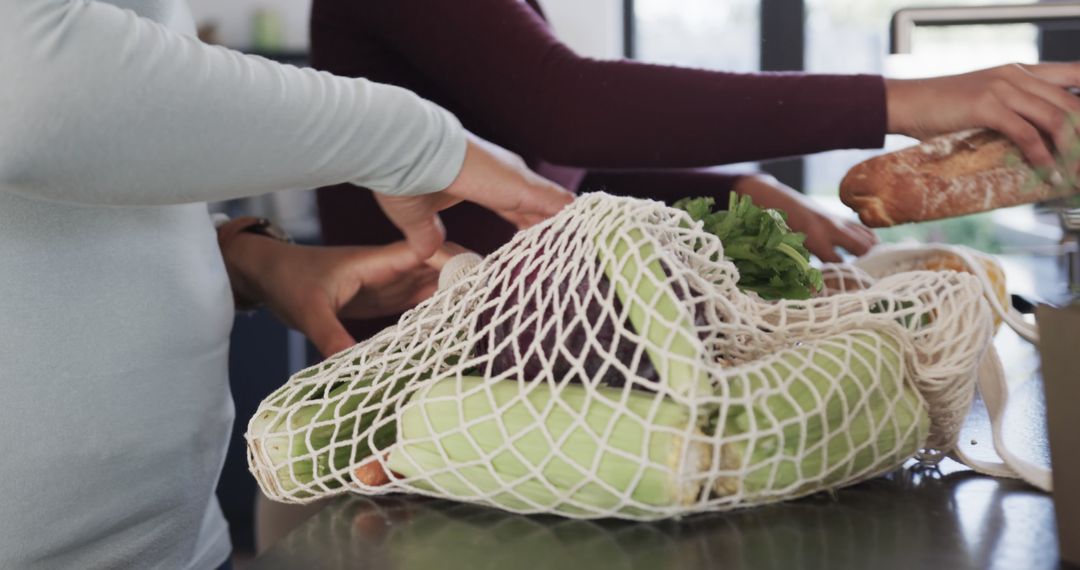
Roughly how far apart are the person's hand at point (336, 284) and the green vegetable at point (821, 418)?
41 centimetres

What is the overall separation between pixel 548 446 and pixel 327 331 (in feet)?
1.50

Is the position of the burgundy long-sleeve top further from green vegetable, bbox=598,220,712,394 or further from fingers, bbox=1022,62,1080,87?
green vegetable, bbox=598,220,712,394

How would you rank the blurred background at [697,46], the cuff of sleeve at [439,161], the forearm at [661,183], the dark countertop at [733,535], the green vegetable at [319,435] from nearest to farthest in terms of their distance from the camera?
1. the dark countertop at [733,535]
2. the green vegetable at [319,435]
3. the cuff of sleeve at [439,161]
4. the forearm at [661,183]
5. the blurred background at [697,46]

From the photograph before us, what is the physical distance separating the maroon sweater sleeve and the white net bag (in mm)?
328

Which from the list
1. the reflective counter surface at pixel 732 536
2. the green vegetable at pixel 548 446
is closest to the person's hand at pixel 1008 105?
the reflective counter surface at pixel 732 536

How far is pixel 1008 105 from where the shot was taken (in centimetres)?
76

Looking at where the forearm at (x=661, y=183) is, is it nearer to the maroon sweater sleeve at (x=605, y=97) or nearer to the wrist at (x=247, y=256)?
the maroon sweater sleeve at (x=605, y=97)

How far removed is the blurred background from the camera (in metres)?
3.28

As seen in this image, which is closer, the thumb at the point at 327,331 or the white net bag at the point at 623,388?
the white net bag at the point at 623,388

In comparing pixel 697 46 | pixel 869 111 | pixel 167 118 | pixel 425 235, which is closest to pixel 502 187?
pixel 425 235

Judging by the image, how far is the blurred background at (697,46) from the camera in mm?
3283

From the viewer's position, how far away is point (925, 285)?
0.64 metres

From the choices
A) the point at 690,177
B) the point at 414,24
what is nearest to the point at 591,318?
the point at 414,24

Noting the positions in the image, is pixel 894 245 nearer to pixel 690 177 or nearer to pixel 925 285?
pixel 925 285
